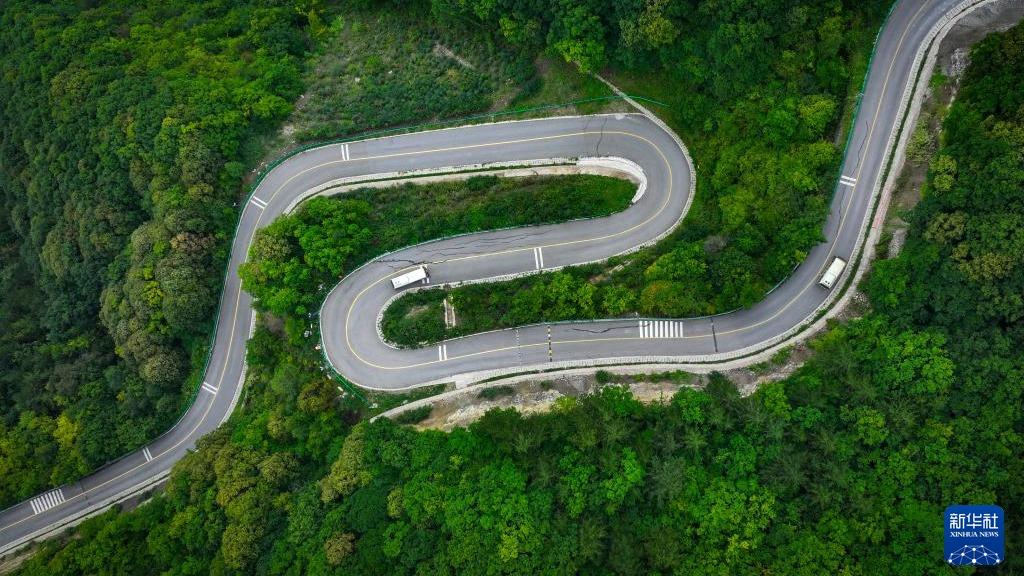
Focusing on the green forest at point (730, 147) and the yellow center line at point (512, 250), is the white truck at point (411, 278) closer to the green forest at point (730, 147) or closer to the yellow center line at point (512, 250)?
the yellow center line at point (512, 250)

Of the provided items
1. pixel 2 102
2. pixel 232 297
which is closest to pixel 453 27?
pixel 232 297

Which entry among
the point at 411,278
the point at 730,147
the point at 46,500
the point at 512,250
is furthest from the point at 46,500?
the point at 730,147

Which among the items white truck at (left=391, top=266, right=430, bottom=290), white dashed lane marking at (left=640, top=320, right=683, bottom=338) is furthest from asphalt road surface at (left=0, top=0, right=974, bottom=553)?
white truck at (left=391, top=266, right=430, bottom=290)

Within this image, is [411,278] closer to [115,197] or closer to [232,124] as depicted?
[232,124]

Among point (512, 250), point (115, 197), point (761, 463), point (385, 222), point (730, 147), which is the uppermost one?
point (115, 197)

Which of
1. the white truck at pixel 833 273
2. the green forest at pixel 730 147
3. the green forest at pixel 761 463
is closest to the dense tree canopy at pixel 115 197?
the green forest at pixel 761 463

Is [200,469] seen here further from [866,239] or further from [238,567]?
[866,239]

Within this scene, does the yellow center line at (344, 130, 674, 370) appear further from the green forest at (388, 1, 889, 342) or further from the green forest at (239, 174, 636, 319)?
the green forest at (388, 1, 889, 342)
